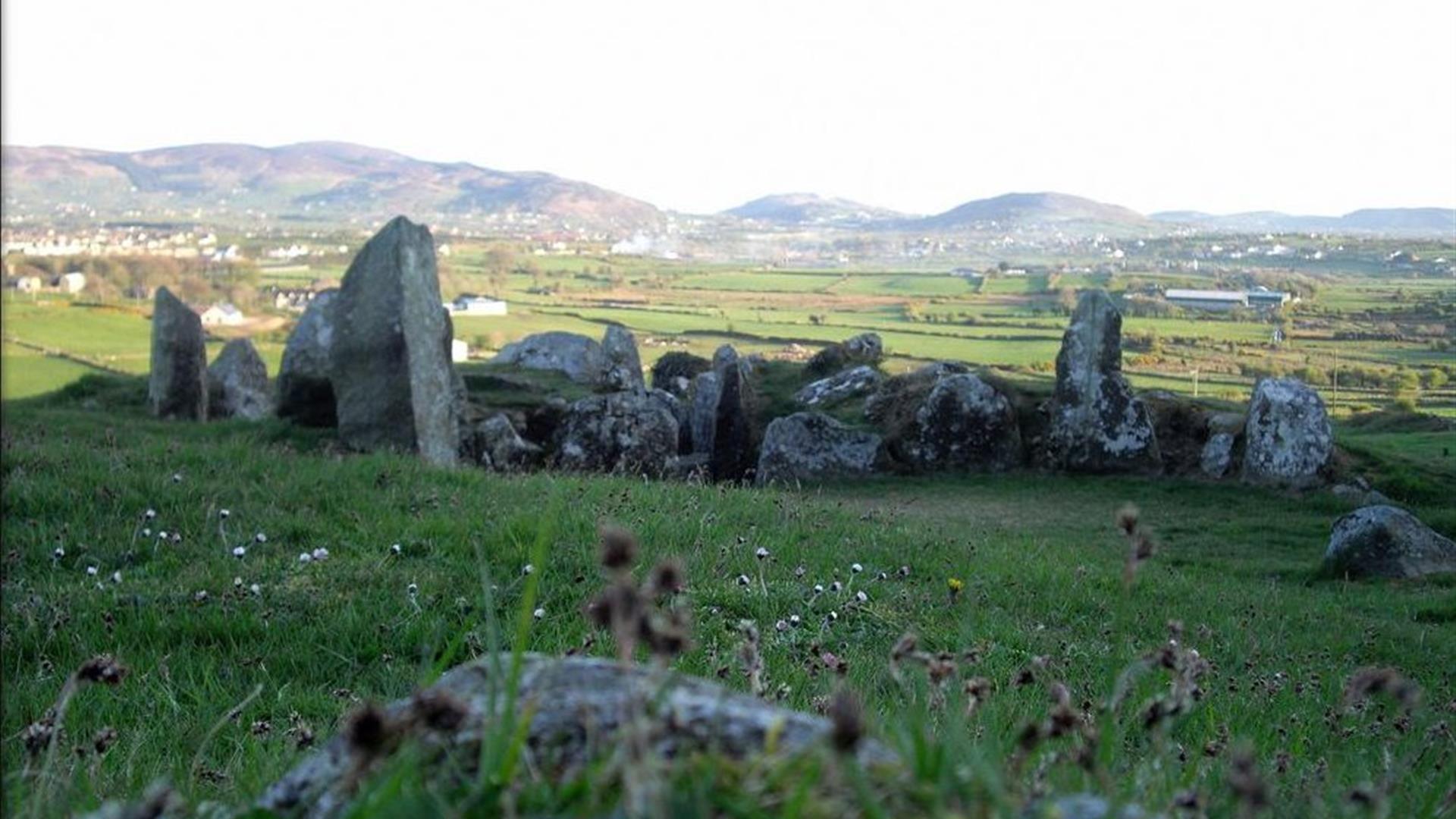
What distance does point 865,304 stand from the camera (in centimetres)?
7612

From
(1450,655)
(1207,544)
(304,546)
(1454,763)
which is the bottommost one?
(1207,544)

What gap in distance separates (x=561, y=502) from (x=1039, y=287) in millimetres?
65251

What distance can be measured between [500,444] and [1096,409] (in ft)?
42.3

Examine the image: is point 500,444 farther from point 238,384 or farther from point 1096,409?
point 1096,409

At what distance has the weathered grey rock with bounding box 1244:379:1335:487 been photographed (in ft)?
84.9

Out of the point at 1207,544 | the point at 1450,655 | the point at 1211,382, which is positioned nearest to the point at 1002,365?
the point at 1211,382

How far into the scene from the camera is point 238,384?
3130 cm

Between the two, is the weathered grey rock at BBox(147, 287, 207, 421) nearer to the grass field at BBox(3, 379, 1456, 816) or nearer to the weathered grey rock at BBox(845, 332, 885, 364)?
the grass field at BBox(3, 379, 1456, 816)

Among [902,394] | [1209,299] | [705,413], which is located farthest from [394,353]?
[1209,299]

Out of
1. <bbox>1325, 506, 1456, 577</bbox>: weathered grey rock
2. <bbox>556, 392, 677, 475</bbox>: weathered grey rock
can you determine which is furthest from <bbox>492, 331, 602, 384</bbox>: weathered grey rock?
<bbox>1325, 506, 1456, 577</bbox>: weathered grey rock

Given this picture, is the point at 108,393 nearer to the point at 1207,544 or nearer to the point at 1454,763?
the point at 1207,544

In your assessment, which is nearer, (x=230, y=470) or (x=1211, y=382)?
(x=230, y=470)

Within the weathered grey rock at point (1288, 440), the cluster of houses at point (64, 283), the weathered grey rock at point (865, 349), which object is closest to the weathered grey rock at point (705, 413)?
the weathered grey rock at point (865, 349)

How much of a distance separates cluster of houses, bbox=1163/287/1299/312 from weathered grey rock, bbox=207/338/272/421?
3374 centimetres
